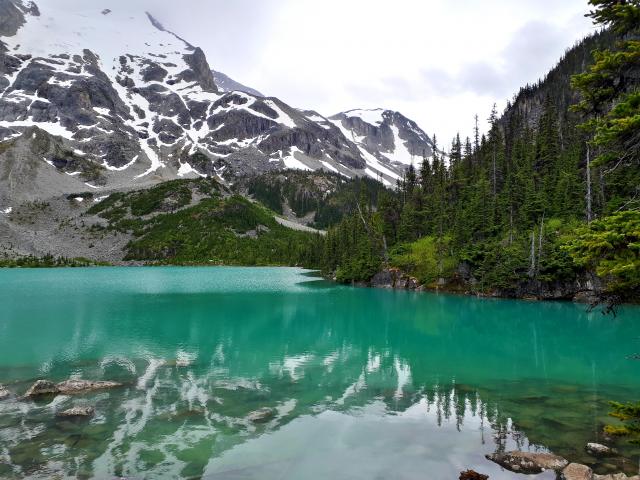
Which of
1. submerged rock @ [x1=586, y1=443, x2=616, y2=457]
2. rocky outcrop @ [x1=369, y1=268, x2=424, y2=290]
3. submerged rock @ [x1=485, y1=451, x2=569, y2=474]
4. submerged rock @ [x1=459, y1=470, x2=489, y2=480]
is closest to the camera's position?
submerged rock @ [x1=459, y1=470, x2=489, y2=480]

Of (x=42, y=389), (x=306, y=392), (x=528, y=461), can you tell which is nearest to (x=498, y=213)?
(x=306, y=392)

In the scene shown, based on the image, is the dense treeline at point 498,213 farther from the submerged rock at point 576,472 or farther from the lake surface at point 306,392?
the submerged rock at point 576,472

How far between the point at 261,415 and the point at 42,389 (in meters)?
12.9

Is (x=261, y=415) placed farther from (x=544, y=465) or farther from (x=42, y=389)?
(x=42, y=389)

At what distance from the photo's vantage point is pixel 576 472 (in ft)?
48.1

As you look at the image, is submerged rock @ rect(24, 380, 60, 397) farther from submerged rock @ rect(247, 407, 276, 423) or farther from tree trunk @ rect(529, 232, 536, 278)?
tree trunk @ rect(529, 232, 536, 278)

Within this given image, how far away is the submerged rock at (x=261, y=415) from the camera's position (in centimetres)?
2049

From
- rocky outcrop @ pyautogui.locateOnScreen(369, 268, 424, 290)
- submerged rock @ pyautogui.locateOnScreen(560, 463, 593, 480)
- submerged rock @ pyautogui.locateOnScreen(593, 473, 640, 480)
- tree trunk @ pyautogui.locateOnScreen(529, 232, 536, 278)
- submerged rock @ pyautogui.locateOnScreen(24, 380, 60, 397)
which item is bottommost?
submerged rock @ pyautogui.locateOnScreen(24, 380, 60, 397)

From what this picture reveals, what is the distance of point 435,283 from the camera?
9212 cm

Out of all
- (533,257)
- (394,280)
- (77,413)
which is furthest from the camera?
(394,280)

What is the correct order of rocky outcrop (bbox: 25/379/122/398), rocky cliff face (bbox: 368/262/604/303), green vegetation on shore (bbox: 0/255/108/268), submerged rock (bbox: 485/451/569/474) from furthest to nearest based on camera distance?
green vegetation on shore (bbox: 0/255/108/268) < rocky cliff face (bbox: 368/262/604/303) < rocky outcrop (bbox: 25/379/122/398) < submerged rock (bbox: 485/451/569/474)

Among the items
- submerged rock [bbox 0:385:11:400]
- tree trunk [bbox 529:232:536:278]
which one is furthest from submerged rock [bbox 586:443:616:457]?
tree trunk [bbox 529:232:536:278]

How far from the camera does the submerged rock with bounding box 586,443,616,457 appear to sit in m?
16.5

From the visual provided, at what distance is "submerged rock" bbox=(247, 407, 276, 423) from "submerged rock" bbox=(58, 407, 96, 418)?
301 inches
